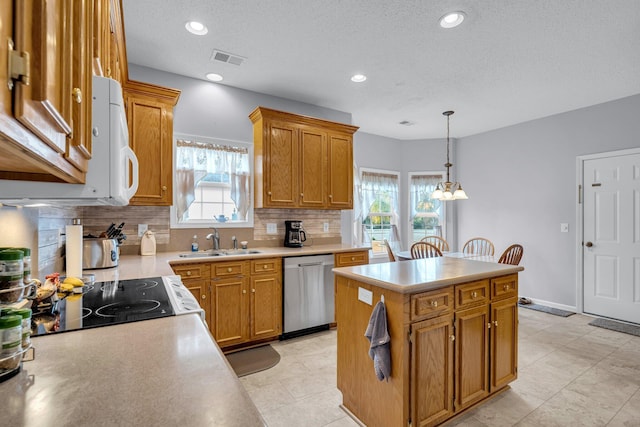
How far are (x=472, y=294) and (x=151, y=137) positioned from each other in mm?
2999

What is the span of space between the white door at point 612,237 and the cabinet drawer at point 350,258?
10.1 ft

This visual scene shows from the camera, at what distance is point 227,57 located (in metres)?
3.01

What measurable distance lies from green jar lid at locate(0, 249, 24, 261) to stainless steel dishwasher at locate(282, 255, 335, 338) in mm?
2455

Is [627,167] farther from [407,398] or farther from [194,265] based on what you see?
[194,265]

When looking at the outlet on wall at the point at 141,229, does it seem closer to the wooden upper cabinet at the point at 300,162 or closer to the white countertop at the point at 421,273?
the wooden upper cabinet at the point at 300,162

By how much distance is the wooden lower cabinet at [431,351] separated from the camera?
1.76 metres

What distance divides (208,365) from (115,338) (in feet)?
1.38

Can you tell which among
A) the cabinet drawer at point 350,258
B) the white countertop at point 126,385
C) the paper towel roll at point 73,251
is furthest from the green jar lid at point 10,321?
the cabinet drawer at point 350,258

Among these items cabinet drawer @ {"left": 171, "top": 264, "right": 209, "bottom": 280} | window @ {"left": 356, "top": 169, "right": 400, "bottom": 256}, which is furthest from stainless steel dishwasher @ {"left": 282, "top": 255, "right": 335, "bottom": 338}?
window @ {"left": 356, "top": 169, "right": 400, "bottom": 256}

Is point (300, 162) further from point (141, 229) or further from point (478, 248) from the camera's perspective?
point (478, 248)

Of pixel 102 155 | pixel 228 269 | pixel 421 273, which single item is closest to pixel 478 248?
pixel 421 273

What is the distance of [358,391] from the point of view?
2.04 meters

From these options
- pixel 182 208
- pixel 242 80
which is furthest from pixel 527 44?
pixel 182 208

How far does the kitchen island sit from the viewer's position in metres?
1.76
